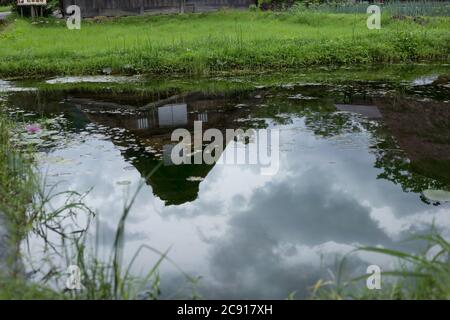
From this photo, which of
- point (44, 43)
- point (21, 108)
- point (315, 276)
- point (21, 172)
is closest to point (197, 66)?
point (21, 108)

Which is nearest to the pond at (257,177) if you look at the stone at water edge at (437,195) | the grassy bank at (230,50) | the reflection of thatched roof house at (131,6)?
the stone at water edge at (437,195)

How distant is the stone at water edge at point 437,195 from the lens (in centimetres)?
502

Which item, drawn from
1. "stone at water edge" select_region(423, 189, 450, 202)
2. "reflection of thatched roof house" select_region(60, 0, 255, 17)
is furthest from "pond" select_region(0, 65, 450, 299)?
"reflection of thatched roof house" select_region(60, 0, 255, 17)

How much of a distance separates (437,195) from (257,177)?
71.7 inches

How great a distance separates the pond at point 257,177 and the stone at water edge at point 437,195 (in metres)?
0.02

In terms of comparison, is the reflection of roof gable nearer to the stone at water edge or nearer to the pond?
the pond

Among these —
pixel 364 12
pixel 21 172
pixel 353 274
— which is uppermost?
pixel 364 12

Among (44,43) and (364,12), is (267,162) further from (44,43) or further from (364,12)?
(364,12)

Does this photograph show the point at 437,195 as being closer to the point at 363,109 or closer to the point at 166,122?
the point at 363,109

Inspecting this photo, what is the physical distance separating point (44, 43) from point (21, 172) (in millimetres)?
12131

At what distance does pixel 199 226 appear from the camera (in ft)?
15.1

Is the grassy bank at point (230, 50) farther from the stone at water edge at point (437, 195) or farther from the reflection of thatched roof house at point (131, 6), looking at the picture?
the stone at water edge at point (437, 195)

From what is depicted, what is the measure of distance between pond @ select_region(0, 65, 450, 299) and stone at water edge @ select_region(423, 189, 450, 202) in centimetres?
2

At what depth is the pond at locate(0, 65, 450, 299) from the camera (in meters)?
3.99
